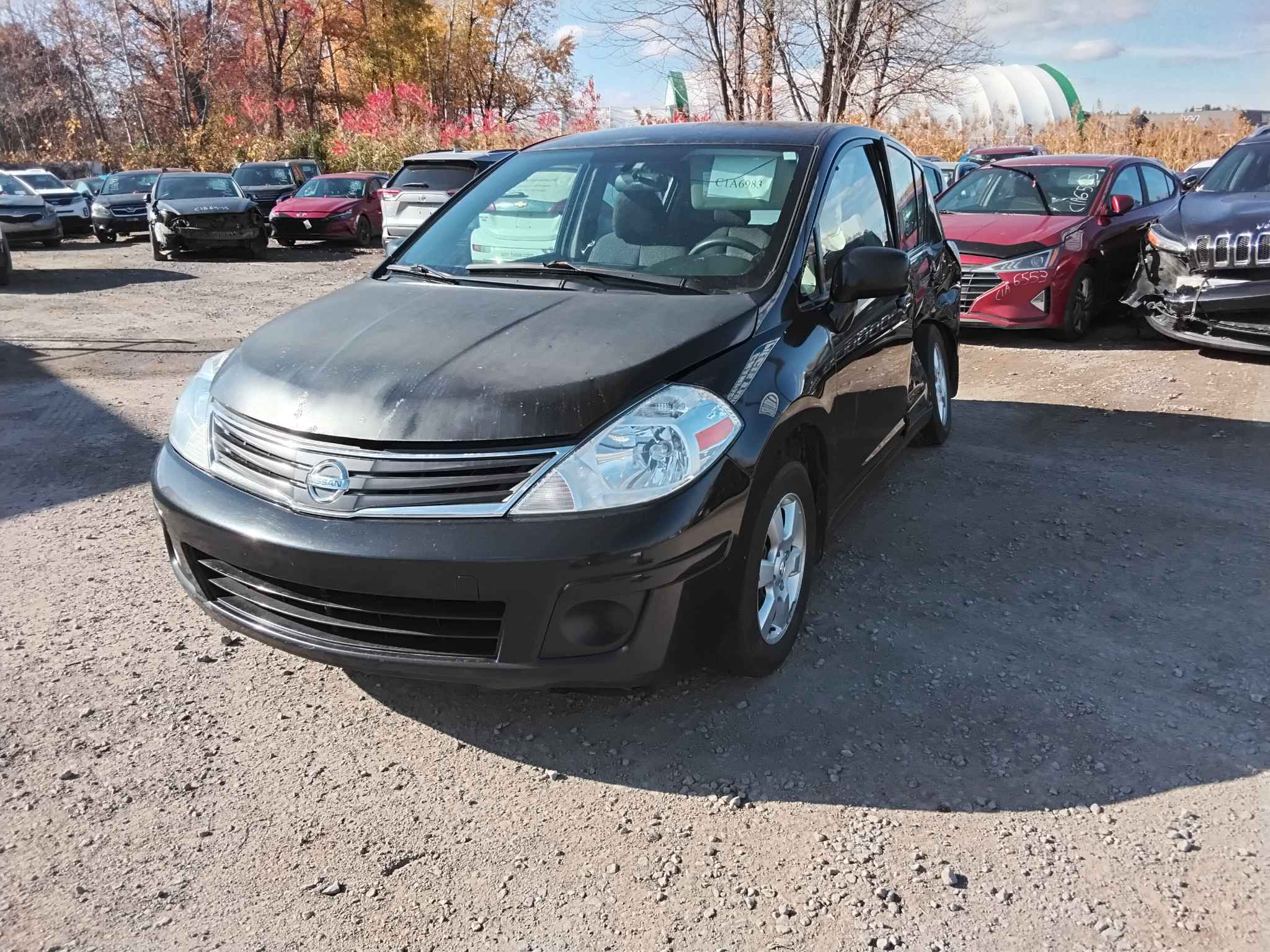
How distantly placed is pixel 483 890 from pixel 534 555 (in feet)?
2.57

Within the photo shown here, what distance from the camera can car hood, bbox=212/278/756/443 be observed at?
2637 millimetres

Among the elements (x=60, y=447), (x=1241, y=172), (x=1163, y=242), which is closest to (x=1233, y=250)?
(x=1163, y=242)

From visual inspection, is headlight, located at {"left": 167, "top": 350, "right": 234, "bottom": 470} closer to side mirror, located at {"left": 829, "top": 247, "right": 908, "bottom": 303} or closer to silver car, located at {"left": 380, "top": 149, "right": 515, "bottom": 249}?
side mirror, located at {"left": 829, "top": 247, "right": 908, "bottom": 303}

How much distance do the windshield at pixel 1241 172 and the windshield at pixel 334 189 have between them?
1490 centimetres

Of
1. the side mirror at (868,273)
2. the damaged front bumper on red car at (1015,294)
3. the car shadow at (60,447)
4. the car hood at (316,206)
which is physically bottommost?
the car shadow at (60,447)

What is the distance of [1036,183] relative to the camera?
9797 mm

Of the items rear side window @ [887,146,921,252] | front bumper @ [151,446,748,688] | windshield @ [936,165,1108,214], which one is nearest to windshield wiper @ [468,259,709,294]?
front bumper @ [151,446,748,688]

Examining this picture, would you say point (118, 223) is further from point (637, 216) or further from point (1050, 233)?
point (637, 216)

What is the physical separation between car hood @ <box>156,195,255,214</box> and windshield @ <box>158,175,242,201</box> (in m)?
0.20

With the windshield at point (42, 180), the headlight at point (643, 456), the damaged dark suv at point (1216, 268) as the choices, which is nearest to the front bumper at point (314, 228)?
the windshield at point (42, 180)

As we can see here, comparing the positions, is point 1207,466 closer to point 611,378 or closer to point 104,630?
point 611,378

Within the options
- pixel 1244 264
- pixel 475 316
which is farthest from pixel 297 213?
pixel 475 316

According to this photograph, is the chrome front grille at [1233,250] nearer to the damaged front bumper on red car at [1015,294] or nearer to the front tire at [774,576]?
the damaged front bumper on red car at [1015,294]

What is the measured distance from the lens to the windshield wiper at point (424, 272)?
3691 mm
